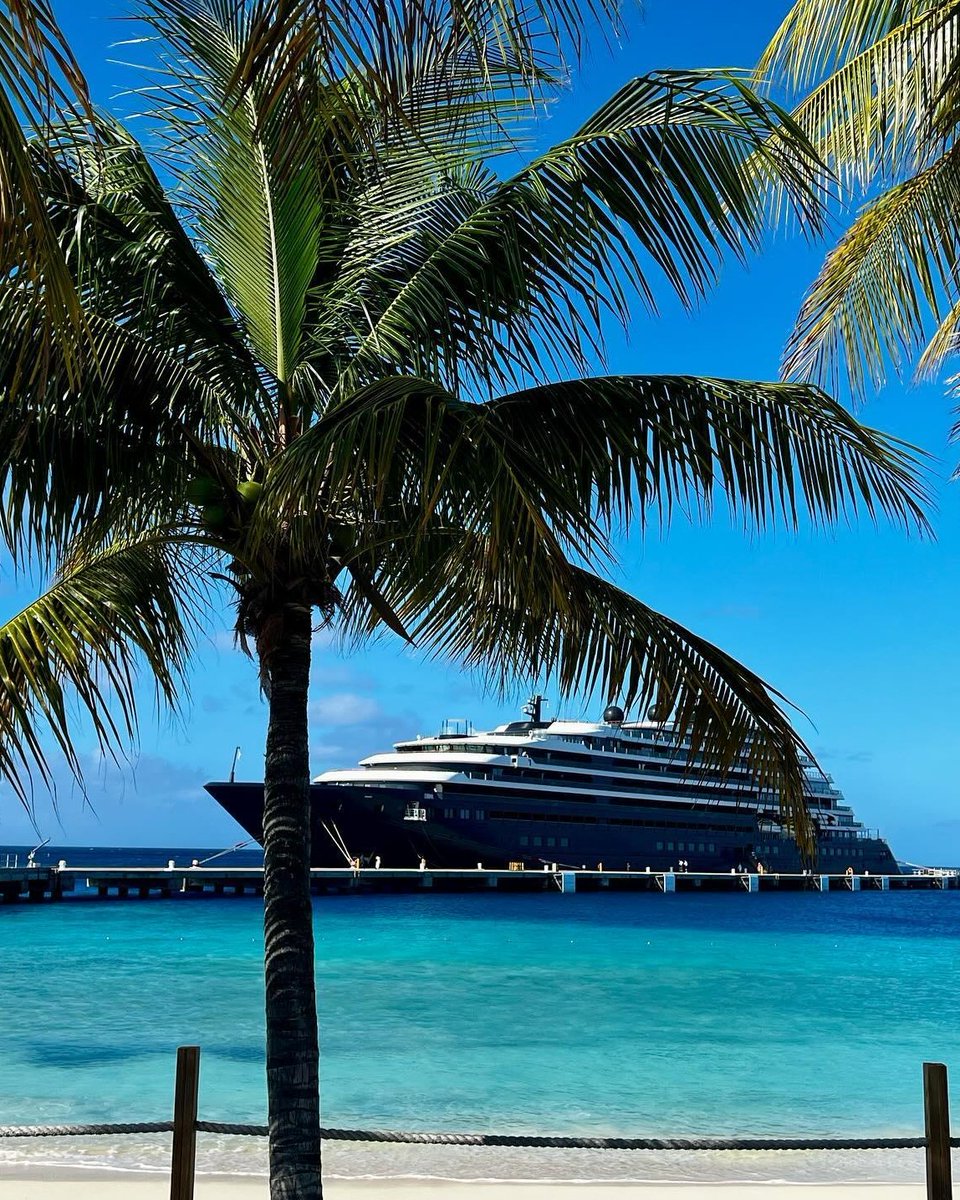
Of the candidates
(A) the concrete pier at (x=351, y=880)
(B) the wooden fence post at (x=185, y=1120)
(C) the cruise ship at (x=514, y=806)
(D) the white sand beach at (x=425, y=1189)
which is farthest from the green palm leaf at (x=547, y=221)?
(C) the cruise ship at (x=514, y=806)

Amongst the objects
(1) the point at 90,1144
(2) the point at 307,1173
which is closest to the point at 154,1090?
(1) the point at 90,1144

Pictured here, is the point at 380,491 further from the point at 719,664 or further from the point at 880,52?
the point at 880,52

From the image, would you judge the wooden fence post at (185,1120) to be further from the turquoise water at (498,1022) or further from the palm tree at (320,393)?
the turquoise water at (498,1022)

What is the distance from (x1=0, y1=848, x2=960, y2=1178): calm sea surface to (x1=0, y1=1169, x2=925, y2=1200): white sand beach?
2.51ft

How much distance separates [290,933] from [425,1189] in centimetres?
741

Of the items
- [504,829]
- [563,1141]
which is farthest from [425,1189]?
[504,829]

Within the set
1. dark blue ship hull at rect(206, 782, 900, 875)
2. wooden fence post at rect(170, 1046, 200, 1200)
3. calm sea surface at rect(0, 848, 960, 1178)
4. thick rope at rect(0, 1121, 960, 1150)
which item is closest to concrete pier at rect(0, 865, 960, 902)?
dark blue ship hull at rect(206, 782, 900, 875)

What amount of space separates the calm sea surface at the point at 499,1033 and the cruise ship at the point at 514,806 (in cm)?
1273

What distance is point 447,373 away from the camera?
18.9ft

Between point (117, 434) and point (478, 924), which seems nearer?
point (117, 434)

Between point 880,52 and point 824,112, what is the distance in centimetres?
72

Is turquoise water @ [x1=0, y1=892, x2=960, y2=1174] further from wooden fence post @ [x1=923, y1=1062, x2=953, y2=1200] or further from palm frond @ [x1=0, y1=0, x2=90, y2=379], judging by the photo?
palm frond @ [x1=0, y1=0, x2=90, y2=379]

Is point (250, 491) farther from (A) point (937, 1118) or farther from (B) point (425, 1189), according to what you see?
(B) point (425, 1189)

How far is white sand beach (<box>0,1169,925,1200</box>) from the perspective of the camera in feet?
35.6
